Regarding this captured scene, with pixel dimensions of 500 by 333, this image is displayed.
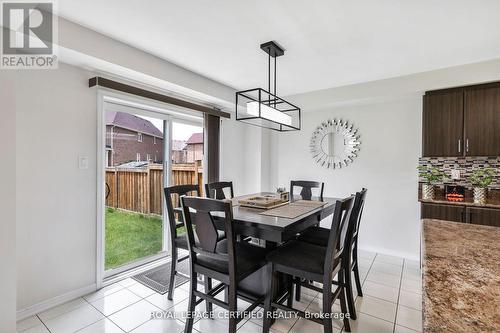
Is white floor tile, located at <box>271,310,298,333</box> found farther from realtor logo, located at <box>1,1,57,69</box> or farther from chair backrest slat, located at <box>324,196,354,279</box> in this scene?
realtor logo, located at <box>1,1,57,69</box>

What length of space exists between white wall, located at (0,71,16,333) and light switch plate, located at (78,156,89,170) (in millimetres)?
653

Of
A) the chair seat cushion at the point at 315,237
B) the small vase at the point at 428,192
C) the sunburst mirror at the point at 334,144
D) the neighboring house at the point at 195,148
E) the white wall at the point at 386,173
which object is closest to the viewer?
the chair seat cushion at the point at 315,237

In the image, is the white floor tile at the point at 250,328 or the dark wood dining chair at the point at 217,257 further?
the white floor tile at the point at 250,328

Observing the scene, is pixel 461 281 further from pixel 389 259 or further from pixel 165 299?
pixel 389 259

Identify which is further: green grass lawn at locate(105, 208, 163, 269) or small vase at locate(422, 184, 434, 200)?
small vase at locate(422, 184, 434, 200)

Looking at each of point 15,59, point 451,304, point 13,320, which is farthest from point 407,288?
point 15,59

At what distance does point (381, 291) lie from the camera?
8.36 ft

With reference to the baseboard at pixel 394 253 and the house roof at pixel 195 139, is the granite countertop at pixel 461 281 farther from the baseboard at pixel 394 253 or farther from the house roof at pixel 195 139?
the house roof at pixel 195 139

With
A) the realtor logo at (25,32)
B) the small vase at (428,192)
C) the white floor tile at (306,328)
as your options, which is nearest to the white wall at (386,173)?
the small vase at (428,192)

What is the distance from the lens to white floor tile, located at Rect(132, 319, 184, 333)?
1.96 metres

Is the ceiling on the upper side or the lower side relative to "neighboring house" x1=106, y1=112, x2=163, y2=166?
upper

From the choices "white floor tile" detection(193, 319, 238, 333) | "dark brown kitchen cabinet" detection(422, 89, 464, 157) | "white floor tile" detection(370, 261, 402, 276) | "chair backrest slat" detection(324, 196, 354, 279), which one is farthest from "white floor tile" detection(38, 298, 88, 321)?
"dark brown kitchen cabinet" detection(422, 89, 464, 157)

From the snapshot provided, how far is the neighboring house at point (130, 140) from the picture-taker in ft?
9.38

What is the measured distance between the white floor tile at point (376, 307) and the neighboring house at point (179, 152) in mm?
2766
